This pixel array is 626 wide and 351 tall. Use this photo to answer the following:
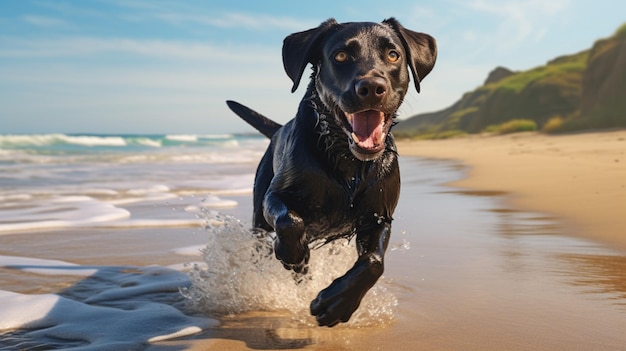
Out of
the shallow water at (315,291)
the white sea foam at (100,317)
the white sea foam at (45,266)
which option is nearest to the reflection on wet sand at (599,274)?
the shallow water at (315,291)

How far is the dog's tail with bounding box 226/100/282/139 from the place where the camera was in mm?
5281

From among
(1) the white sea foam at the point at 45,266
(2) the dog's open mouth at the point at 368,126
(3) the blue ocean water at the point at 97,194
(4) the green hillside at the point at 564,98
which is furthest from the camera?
(4) the green hillside at the point at 564,98

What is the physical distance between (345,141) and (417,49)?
27.1 inches

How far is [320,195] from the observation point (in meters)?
3.45

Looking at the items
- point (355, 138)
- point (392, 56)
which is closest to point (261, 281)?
point (355, 138)

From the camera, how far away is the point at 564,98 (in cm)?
3706

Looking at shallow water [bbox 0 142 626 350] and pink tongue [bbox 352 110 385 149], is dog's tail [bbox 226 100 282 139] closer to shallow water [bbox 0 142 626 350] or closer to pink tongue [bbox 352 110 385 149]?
shallow water [bbox 0 142 626 350]

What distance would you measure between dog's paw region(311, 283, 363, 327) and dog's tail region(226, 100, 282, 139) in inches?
93.5

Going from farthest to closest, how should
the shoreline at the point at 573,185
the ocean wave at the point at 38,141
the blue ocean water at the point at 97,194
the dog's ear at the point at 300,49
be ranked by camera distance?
1. the ocean wave at the point at 38,141
2. the blue ocean water at the point at 97,194
3. the shoreline at the point at 573,185
4. the dog's ear at the point at 300,49

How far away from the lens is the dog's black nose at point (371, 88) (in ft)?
9.95

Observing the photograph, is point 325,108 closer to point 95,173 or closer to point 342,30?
point 342,30

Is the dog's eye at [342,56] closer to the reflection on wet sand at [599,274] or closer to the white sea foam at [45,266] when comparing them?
the reflection on wet sand at [599,274]

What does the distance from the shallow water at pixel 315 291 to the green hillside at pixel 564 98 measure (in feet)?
54.1

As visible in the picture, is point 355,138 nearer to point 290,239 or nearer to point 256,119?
point 290,239
